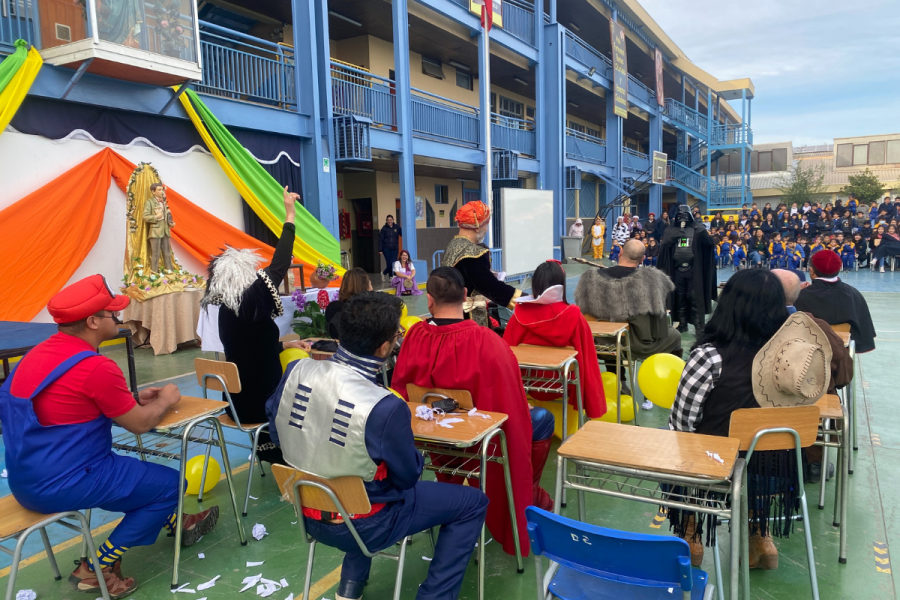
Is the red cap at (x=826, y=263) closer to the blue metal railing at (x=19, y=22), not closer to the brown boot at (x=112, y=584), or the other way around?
the brown boot at (x=112, y=584)

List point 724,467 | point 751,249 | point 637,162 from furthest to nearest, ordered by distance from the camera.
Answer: point 637,162 → point 751,249 → point 724,467

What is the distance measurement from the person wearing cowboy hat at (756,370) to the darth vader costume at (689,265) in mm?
5128

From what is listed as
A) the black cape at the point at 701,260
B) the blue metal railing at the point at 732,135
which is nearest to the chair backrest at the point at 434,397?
the black cape at the point at 701,260

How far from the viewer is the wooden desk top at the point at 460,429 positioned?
7.58 feet

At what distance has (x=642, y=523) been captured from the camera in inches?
127

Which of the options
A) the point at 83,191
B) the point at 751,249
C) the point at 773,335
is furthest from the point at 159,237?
the point at 751,249

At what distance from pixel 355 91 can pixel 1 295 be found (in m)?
7.58

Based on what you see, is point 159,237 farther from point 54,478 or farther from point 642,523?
point 642,523

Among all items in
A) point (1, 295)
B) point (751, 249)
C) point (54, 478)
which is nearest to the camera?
point (54, 478)

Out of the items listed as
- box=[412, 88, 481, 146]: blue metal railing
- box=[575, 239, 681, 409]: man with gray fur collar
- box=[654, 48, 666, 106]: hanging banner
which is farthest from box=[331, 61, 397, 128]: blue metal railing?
box=[654, 48, 666, 106]: hanging banner

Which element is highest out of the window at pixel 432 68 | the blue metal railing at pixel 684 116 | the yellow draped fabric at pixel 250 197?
the blue metal railing at pixel 684 116

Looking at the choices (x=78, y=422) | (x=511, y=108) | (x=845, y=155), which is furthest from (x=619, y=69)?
(x=845, y=155)

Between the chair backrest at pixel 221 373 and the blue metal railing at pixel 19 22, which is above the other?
the blue metal railing at pixel 19 22

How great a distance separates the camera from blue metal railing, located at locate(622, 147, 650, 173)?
25625 mm
